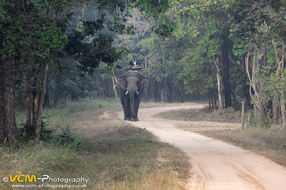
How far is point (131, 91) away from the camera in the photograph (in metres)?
28.4

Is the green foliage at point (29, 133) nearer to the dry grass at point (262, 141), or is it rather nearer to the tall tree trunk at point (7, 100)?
the tall tree trunk at point (7, 100)

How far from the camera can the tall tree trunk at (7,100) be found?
12.4 metres

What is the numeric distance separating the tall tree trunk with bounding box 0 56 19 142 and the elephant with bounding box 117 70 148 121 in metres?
16.1

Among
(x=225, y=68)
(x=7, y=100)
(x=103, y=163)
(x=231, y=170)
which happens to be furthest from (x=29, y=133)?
(x=225, y=68)

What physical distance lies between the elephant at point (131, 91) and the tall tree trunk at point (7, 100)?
52.8 feet

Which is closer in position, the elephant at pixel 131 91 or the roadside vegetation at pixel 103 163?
the roadside vegetation at pixel 103 163

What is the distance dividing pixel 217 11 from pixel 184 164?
2067cm

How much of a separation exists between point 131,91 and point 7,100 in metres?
16.3

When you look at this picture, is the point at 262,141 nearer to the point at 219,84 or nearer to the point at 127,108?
the point at 127,108

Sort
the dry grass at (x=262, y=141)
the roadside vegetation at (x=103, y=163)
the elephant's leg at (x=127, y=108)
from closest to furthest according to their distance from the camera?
the roadside vegetation at (x=103, y=163)
the dry grass at (x=262, y=141)
the elephant's leg at (x=127, y=108)

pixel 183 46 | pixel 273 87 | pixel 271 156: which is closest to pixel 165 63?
pixel 183 46

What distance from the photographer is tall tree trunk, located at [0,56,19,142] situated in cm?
1245

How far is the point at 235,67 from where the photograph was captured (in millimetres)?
35125

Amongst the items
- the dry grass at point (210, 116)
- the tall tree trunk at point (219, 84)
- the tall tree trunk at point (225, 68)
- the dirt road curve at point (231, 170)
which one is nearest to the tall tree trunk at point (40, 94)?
the dirt road curve at point (231, 170)
